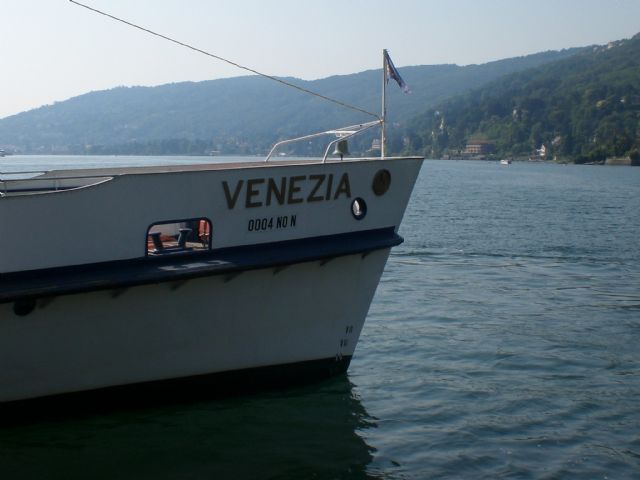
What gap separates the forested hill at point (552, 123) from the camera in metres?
148

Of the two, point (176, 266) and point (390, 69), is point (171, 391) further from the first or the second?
point (390, 69)

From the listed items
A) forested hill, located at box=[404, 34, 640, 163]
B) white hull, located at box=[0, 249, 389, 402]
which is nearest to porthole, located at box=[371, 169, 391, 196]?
white hull, located at box=[0, 249, 389, 402]

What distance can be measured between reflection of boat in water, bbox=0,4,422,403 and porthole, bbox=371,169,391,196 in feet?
Result: 0.06

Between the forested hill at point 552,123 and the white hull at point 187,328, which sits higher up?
the white hull at point 187,328

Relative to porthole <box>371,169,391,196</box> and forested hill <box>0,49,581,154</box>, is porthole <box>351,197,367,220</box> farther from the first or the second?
forested hill <box>0,49,581,154</box>

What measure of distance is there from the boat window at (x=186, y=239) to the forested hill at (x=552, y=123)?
A: 425 ft

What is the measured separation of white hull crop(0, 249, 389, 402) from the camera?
8453 millimetres

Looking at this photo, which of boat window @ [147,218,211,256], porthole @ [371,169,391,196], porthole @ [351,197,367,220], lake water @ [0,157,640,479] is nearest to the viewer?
lake water @ [0,157,640,479]

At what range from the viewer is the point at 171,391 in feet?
30.7

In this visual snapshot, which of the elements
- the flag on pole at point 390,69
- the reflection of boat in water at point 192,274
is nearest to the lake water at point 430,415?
the reflection of boat in water at point 192,274

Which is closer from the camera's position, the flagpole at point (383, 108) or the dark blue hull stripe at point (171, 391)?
the dark blue hull stripe at point (171, 391)

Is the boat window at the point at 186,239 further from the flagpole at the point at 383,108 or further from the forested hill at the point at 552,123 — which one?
the forested hill at the point at 552,123

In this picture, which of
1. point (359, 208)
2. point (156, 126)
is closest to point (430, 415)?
point (359, 208)

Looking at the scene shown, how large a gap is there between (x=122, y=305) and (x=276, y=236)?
6.08 feet
